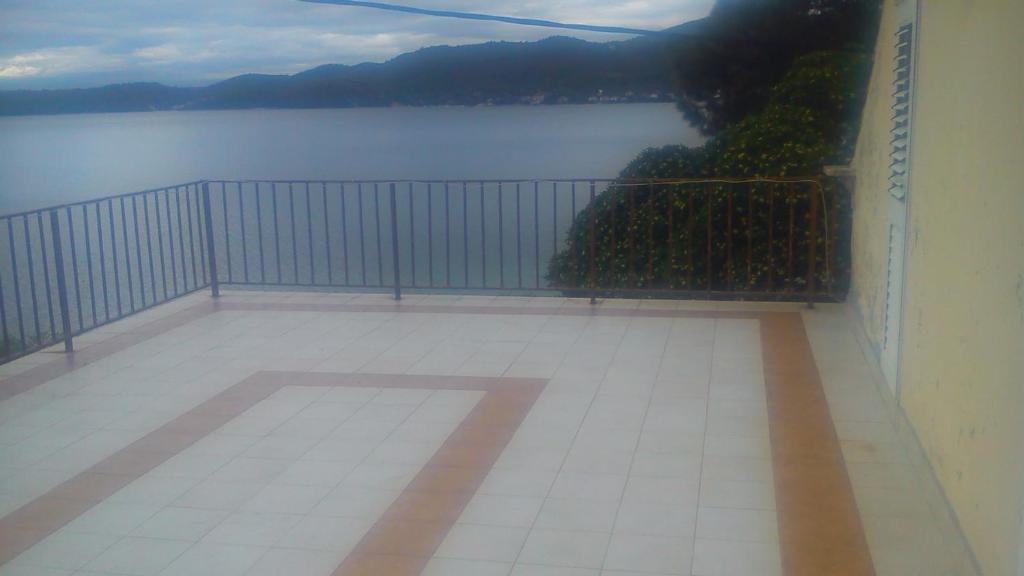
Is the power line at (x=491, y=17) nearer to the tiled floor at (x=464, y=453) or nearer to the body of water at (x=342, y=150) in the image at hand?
the tiled floor at (x=464, y=453)

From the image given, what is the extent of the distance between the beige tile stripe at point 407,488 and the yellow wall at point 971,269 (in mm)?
1655

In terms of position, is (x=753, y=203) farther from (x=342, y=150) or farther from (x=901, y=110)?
(x=342, y=150)

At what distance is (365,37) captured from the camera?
5.93 m

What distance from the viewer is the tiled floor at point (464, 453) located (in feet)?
9.97

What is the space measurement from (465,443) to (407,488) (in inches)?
20.3

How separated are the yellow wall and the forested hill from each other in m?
2.99

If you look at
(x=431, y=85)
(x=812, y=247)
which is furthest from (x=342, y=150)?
(x=812, y=247)

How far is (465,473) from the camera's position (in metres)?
3.69

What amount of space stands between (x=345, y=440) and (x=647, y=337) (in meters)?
2.26

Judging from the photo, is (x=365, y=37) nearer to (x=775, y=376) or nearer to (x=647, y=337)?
(x=647, y=337)

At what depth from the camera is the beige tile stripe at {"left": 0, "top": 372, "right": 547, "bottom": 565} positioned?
310 cm

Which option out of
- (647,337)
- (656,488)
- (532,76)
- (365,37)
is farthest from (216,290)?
(656,488)

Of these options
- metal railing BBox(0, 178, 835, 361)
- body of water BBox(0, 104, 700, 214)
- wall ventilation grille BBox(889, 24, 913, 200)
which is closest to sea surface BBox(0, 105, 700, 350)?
body of water BBox(0, 104, 700, 214)

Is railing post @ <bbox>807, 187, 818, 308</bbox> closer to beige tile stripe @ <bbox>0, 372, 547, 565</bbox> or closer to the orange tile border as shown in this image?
the orange tile border
